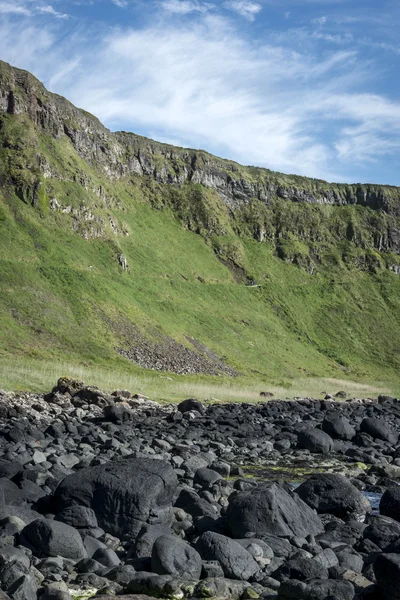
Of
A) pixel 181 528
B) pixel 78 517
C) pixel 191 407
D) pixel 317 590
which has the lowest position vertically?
pixel 191 407

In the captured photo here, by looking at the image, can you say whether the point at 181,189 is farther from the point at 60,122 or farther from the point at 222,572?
the point at 222,572

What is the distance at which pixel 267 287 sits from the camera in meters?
129

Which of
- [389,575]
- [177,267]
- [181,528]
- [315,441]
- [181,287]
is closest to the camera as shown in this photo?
[389,575]

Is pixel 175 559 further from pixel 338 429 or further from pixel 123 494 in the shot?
pixel 338 429

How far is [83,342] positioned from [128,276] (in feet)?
97.6

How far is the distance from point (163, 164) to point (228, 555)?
132902mm

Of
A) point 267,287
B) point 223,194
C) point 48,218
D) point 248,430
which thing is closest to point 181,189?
point 223,194

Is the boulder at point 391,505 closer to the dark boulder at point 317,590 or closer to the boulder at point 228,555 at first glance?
the boulder at point 228,555

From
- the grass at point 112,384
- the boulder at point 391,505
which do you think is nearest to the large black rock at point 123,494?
the boulder at point 391,505

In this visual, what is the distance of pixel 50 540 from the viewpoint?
11.1 m

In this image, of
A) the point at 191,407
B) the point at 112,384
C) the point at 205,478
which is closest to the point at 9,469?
the point at 205,478

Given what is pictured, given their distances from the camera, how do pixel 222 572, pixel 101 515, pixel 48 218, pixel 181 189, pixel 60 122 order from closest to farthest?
1. pixel 222 572
2. pixel 101 515
3. pixel 48 218
4. pixel 60 122
5. pixel 181 189

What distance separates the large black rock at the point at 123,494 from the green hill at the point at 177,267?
2529 centimetres

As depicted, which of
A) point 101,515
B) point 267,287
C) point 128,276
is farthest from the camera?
point 267,287
